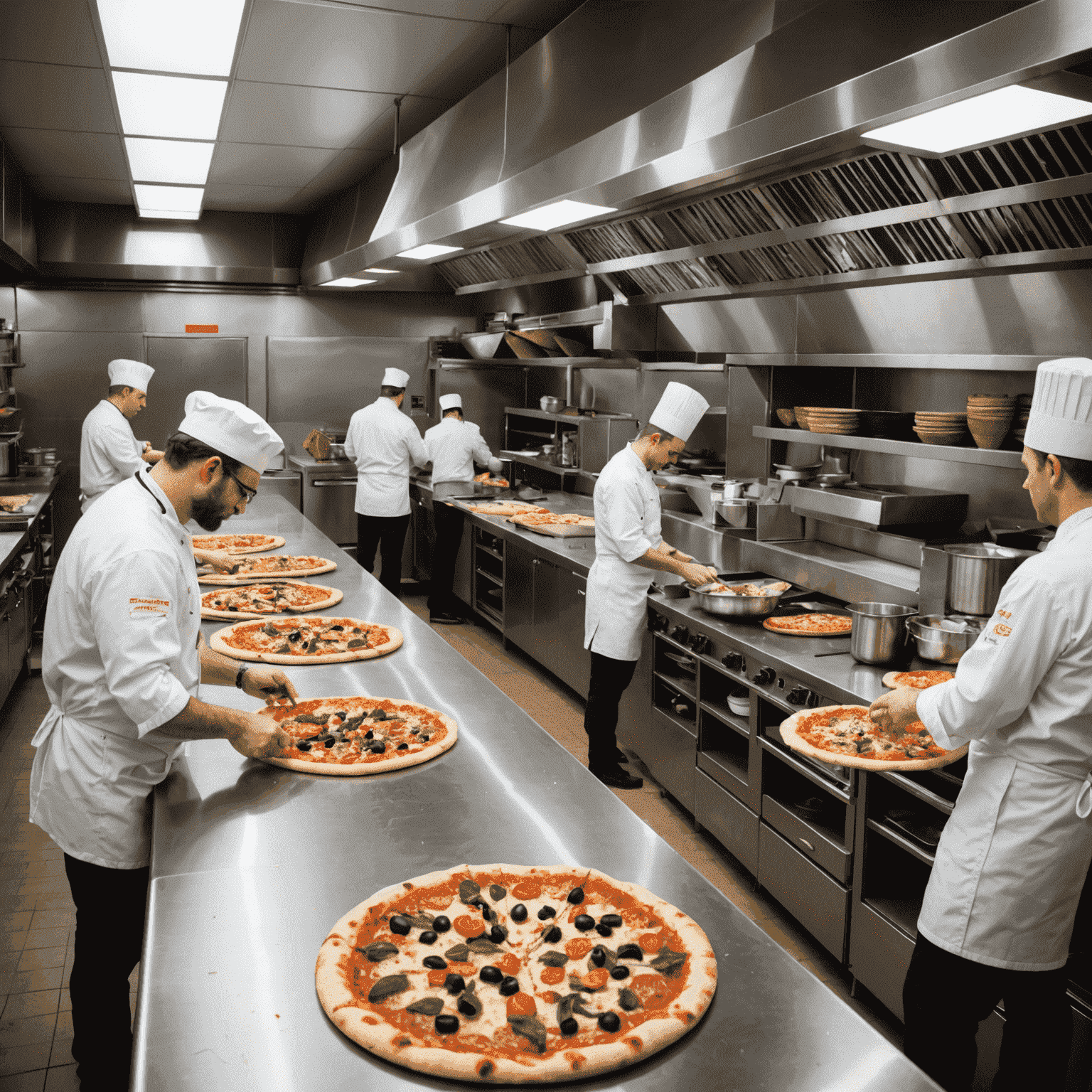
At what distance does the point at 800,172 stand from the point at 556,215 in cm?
104

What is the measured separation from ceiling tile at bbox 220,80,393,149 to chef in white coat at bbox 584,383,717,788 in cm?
234

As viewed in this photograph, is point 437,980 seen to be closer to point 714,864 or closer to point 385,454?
point 714,864

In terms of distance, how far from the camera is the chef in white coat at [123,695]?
2006mm

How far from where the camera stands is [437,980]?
148 cm

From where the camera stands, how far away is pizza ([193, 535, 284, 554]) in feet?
15.9

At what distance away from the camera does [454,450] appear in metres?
7.59

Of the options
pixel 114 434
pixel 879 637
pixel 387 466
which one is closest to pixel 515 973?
pixel 879 637

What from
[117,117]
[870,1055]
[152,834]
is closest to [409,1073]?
[870,1055]

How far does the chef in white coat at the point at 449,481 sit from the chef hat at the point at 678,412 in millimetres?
3250

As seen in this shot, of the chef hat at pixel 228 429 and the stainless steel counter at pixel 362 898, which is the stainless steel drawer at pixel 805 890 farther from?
the chef hat at pixel 228 429

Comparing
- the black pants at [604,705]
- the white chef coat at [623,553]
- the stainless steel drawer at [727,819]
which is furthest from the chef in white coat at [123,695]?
the black pants at [604,705]

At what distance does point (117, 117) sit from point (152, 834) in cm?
454

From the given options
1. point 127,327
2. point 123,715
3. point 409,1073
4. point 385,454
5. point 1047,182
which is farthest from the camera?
point 127,327

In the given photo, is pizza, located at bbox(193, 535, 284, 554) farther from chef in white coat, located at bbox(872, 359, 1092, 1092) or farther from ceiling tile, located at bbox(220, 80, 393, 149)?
chef in white coat, located at bbox(872, 359, 1092, 1092)
